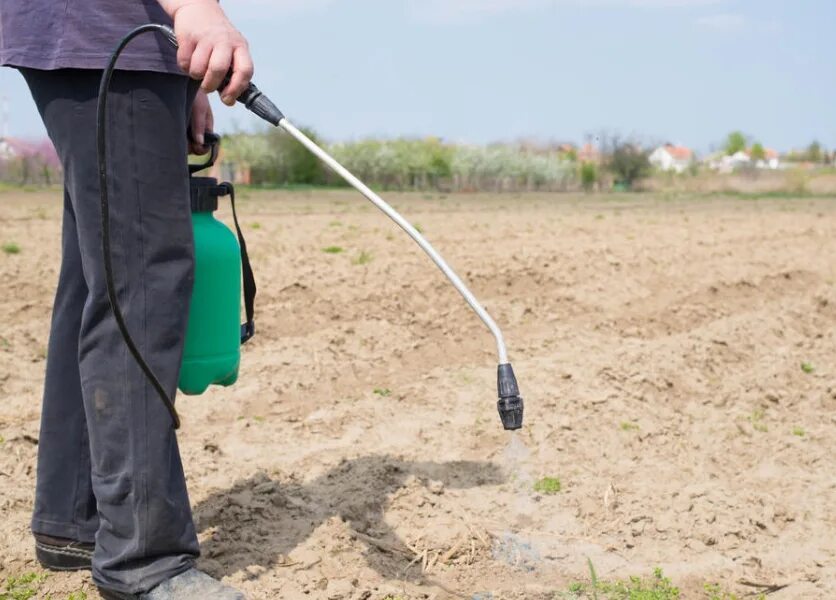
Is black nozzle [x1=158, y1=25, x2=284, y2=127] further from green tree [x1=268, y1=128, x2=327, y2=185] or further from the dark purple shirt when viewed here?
green tree [x1=268, y1=128, x2=327, y2=185]

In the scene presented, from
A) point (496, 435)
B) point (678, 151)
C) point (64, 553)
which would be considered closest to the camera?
point (64, 553)

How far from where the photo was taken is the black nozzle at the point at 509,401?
2.10 metres

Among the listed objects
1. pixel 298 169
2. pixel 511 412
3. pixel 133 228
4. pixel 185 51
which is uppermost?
pixel 298 169

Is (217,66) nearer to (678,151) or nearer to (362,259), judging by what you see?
(362,259)

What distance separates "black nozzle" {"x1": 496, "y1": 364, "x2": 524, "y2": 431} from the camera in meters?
2.10

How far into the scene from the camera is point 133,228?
2.12m

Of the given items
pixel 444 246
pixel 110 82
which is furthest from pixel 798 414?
pixel 444 246

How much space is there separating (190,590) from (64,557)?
1.69ft

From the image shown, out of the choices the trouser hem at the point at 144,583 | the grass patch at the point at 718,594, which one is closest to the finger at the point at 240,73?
the trouser hem at the point at 144,583

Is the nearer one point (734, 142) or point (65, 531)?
point (65, 531)

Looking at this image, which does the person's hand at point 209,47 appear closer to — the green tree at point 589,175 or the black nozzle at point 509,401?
the black nozzle at point 509,401

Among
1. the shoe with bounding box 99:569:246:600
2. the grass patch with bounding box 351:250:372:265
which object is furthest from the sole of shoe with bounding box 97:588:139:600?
the grass patch with bounding box 351:250:372:265

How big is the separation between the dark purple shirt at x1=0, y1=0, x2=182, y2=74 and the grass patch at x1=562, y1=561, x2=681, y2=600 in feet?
5.67

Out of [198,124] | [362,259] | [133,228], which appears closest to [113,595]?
[133,228]
